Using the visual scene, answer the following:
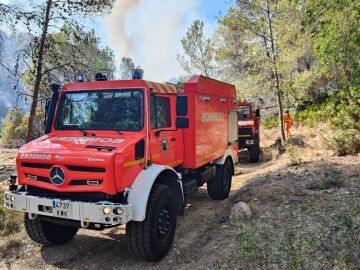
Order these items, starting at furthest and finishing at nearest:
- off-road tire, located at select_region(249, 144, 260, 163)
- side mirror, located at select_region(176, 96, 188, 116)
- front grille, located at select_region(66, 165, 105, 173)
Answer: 1. off-road tire, located at select_region(249, 144, 260, 163)
2. side mirror, located at select_region(176, 96, 188, 116)
3. front grille, located at select_region(66, 165, 105, 173)

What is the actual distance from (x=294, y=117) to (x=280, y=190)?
16.0 meters

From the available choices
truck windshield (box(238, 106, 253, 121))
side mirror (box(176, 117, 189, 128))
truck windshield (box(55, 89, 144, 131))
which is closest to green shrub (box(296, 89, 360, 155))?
truck windshield (box(238, 106, 253, 121))

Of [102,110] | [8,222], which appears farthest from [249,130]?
[8,222]

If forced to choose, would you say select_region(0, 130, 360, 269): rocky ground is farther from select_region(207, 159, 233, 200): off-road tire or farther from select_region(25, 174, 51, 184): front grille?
select_region(25, 174, 51, 184): front grille

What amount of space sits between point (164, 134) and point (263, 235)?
2.53m

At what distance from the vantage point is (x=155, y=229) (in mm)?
5031

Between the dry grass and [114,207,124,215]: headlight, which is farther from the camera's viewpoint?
the dry grass

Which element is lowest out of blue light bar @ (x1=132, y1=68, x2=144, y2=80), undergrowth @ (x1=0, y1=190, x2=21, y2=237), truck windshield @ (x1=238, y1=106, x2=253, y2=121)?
undergrowth @ (x1=0, y1=190, x2=21, y2=237)

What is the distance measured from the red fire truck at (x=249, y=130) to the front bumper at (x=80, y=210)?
11.4 meters

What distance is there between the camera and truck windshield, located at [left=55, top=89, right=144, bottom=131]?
5.48 meters

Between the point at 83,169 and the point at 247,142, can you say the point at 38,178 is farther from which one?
the point at 247,142

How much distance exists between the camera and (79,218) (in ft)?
15.0

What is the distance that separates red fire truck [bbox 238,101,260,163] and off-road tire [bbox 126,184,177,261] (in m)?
10.4

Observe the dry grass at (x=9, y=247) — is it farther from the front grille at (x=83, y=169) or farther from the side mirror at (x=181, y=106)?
the side mirror at (x=181, y=106)
